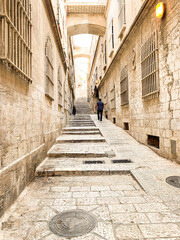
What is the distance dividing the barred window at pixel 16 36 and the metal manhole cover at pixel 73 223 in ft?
8.17

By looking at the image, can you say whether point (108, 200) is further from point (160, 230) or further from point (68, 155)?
point (68, 155)

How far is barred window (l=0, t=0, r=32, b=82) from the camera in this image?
2492mm

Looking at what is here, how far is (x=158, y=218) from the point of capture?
7.74 ft

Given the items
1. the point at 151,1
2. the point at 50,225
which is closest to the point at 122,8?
the point at 151,1

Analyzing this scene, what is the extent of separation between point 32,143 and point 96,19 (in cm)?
1474

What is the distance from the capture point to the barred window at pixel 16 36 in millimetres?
2492

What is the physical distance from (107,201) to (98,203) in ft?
0.57

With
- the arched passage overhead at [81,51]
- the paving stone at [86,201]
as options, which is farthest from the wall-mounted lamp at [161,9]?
the arched passage overhead at [81,51]

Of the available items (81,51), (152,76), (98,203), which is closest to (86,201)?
(98,203)

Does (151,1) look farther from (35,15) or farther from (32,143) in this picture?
(32,143)

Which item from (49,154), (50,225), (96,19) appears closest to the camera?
(50,225)

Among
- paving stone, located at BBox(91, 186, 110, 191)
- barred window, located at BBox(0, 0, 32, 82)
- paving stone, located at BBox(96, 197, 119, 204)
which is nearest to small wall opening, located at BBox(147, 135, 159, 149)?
paving stone, located at BBox(91, 186, 110, 191)

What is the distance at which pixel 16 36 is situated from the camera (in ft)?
9.73

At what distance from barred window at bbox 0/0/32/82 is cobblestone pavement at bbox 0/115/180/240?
237cm
